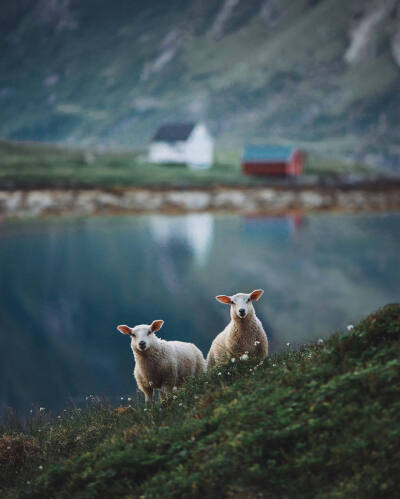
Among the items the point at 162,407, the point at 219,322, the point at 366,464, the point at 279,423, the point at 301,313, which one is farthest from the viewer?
the point at 301,313

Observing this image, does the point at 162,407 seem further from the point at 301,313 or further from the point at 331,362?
the point at 301,313

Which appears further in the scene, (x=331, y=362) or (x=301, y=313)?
(x=301, y=313)

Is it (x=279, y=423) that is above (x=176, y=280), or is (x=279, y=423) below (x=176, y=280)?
above

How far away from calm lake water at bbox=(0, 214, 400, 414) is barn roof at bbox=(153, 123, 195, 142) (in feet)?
152

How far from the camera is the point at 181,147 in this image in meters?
119

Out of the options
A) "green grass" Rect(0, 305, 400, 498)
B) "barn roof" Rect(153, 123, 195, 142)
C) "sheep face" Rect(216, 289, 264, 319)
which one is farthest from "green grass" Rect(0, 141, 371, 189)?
"green grass" Rect(0, 305, 400, 498)

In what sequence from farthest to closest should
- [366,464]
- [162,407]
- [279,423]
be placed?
[162,407]
[279,423]
[366,464]

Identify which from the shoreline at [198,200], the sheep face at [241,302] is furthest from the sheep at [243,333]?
the shoreline at [198,200]

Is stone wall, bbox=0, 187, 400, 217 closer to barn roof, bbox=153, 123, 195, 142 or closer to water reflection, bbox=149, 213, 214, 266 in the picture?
water reflection, bbox=149, 213, 214, 266

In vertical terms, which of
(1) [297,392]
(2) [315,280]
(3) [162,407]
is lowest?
(2) [315,280]

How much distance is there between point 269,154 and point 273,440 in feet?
352

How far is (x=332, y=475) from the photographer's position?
758 centimetres

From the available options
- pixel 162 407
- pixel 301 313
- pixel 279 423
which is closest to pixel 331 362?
pixel 279 423

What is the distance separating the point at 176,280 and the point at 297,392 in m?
35.9
